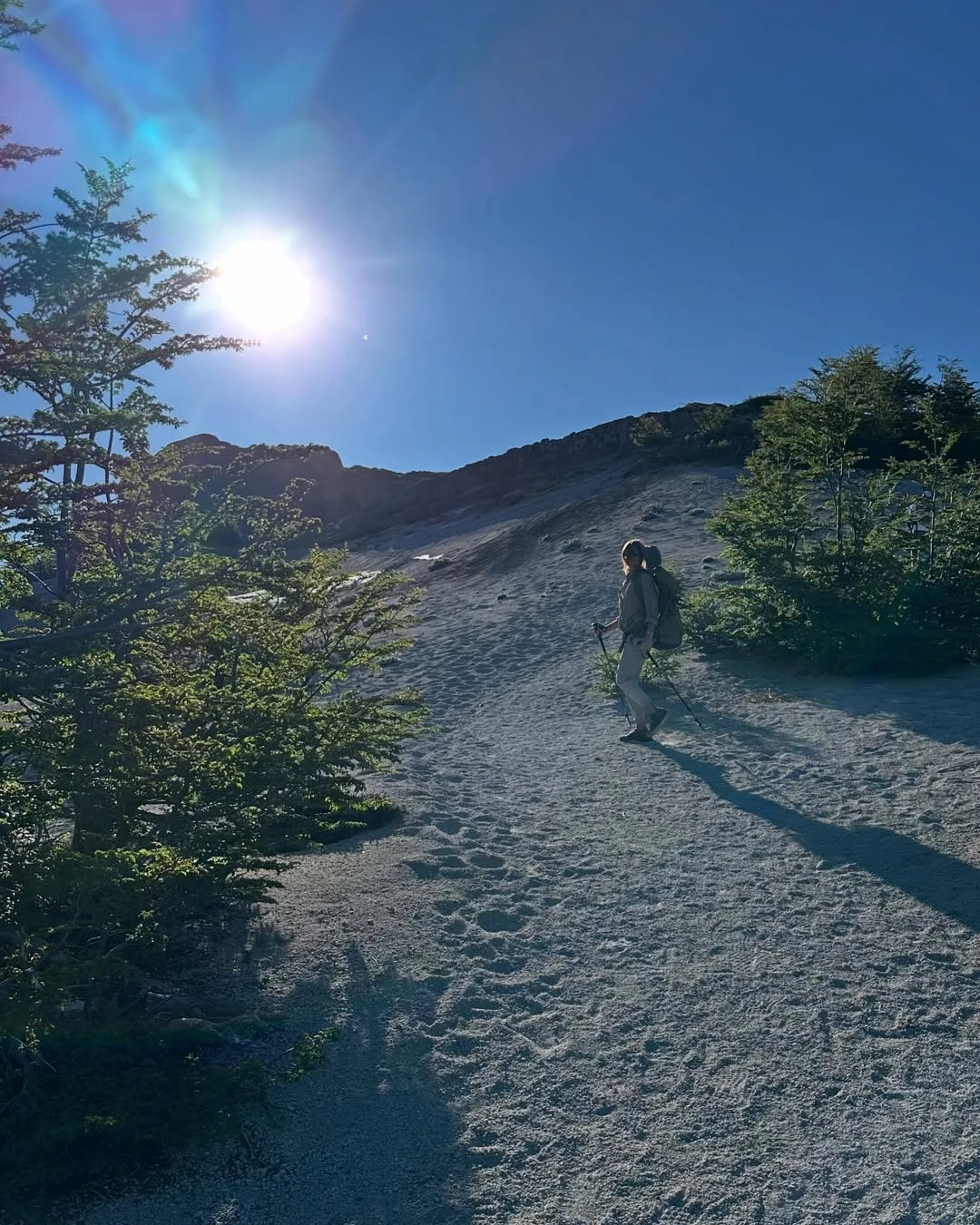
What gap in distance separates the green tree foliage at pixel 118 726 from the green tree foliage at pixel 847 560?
247 inches

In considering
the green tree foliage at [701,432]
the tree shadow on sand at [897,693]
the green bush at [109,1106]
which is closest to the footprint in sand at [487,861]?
the green bush at [109,1106]

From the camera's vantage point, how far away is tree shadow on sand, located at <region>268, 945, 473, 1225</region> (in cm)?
293

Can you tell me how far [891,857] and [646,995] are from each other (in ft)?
6.92

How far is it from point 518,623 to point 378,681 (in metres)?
3.67

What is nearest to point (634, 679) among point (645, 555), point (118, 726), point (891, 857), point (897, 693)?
point (645, 555)

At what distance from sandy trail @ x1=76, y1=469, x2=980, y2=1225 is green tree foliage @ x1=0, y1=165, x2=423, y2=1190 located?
45 cm

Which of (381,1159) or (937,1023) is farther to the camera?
(937,1023)

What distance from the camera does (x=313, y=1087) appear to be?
3508 millimetres

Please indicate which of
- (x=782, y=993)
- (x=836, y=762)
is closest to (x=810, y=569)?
(x=836, y=762)

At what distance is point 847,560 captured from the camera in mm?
10508

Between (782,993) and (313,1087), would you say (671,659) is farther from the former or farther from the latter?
(313,1087)

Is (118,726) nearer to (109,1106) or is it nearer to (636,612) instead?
(109,1106)

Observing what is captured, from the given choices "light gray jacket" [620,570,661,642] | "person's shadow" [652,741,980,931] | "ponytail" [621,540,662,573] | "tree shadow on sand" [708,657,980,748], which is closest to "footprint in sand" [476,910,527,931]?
"person's shadow" [652,741,980,931]

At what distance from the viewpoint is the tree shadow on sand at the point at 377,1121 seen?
2.93 m
